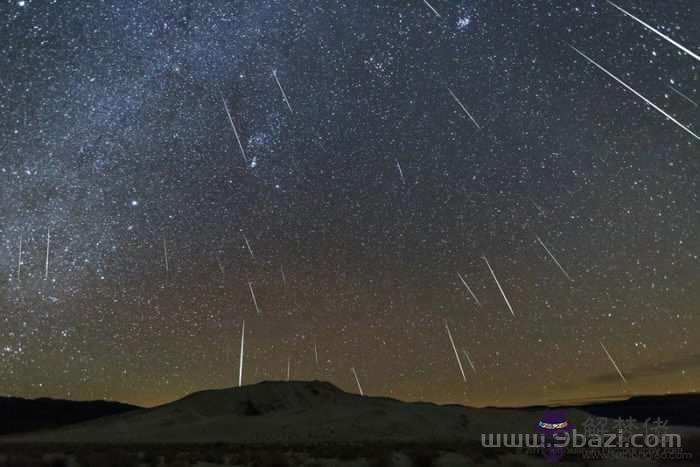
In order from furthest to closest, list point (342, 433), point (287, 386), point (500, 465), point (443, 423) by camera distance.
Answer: point (287, 386) < point (443, 423) < point (342, 433) < point (500, 465)

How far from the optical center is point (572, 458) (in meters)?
25.7

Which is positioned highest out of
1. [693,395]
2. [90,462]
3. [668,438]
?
[90,462]

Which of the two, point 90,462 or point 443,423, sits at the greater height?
point 90,462

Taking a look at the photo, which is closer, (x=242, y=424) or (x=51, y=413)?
(x=242, y=424)

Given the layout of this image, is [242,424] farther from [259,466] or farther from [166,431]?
[259,466]

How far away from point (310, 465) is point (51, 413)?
154 m

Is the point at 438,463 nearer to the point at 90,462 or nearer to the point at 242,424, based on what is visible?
the point at 90,462

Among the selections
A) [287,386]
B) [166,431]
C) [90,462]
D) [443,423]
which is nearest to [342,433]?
[443,423]

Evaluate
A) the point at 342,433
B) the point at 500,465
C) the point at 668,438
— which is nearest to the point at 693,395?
the point at 342,433

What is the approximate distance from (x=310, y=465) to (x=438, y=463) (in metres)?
5.12

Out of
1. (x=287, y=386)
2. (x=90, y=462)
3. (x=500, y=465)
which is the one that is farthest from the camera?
(x=287, y=386)

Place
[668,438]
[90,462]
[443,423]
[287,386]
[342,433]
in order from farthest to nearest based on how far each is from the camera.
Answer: [287,386] < [443,423] < [342,433] < [668,438] < [90,462]

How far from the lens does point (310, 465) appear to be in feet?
80.1

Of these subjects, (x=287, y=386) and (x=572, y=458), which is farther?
(x=287, y=386)
